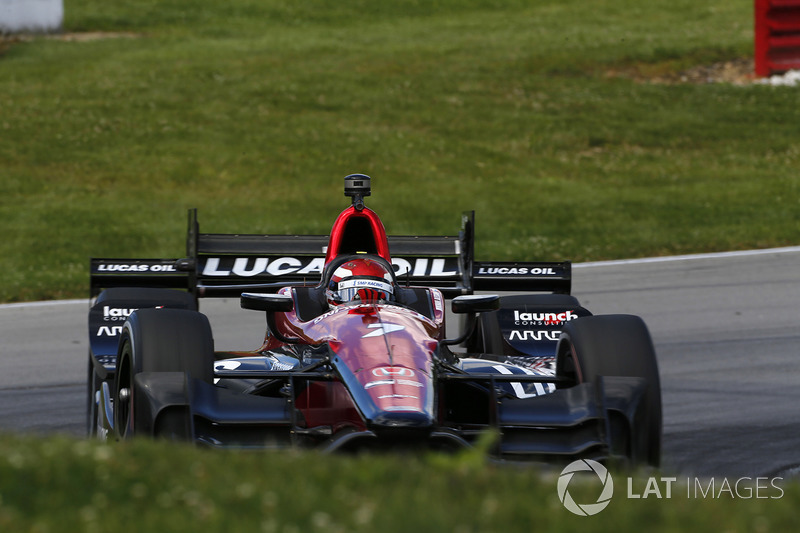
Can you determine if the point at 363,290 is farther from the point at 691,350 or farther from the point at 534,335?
the point at 691,350

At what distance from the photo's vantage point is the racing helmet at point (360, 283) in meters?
6.23

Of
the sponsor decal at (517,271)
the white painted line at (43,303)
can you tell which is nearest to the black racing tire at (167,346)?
the sponsor decal at (517,271)

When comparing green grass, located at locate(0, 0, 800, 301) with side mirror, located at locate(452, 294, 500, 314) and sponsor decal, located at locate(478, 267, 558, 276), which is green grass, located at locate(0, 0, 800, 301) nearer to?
sponsor decal, located at locate(478, 267, 558, 276)

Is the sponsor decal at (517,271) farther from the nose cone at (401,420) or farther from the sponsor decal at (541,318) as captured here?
the nose cone at (401,420)

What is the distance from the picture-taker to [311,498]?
2.85 metres

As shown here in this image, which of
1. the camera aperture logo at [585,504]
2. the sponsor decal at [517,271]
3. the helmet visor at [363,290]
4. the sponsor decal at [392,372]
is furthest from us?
the sponsor decal at [517,271]

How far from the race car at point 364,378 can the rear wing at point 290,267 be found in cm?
61

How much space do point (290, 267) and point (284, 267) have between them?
0.04m

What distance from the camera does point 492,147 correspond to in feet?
65.5

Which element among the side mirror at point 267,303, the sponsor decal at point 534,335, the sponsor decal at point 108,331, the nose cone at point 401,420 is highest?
the side mirror at point 267,303

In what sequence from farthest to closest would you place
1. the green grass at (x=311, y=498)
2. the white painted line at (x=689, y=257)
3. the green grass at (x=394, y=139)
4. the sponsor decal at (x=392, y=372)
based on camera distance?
the green grass at (x=394, y=139) → the white painted line at (x=689, y=257) → the sponsor decal at (x=392, y=372) → the green grass at (x=311, y=498)

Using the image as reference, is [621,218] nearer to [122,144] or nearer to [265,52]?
[122,144]

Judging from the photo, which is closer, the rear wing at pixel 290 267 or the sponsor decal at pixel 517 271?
the rear wing at pixel 290 267

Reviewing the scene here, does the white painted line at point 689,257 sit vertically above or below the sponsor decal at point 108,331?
below
